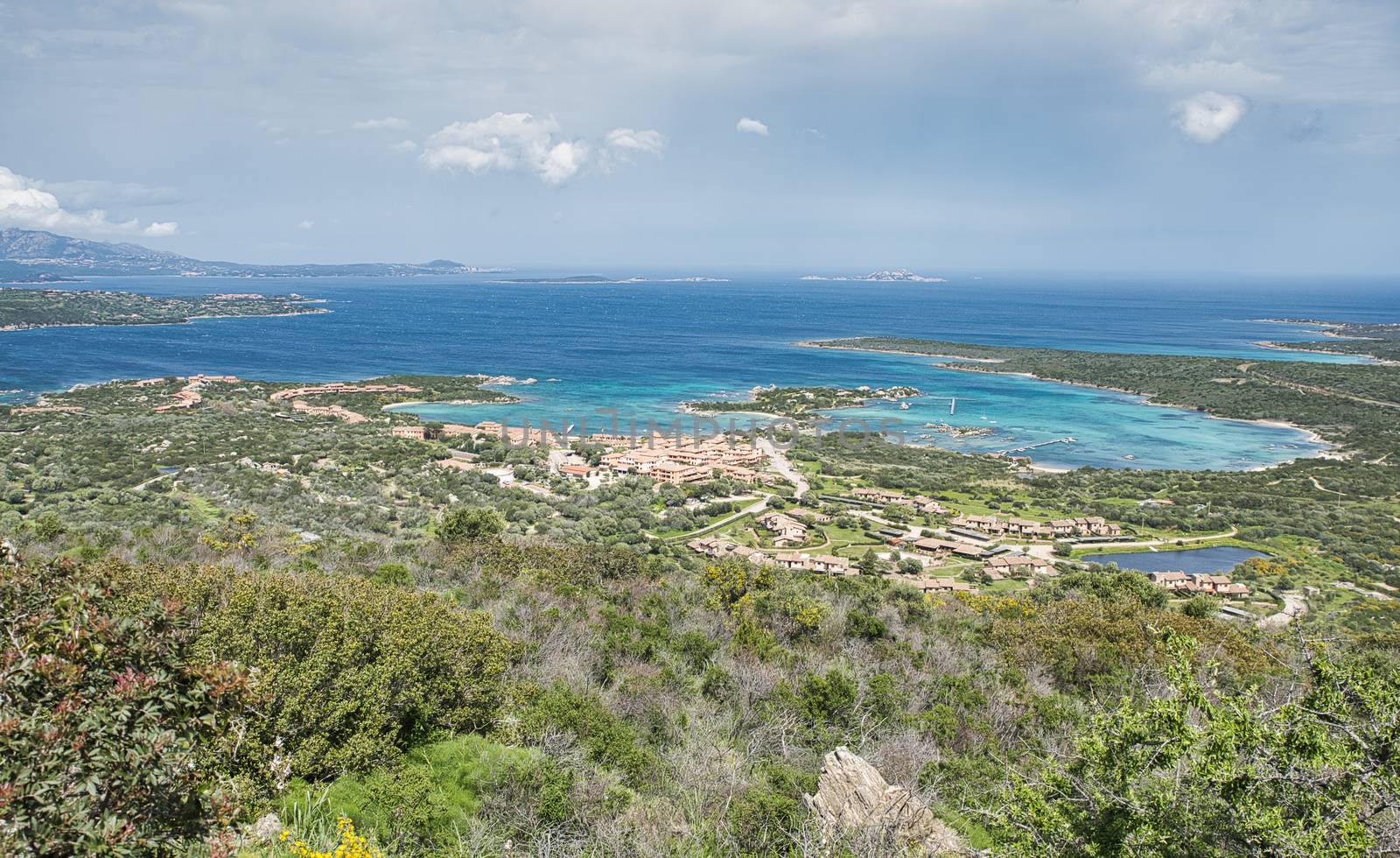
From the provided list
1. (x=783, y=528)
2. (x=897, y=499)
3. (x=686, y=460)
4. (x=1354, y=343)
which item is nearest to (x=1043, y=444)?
(x=897, y=499)

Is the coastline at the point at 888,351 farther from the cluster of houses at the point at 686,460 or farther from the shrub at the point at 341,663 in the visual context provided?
the shrub at the point at 341,663

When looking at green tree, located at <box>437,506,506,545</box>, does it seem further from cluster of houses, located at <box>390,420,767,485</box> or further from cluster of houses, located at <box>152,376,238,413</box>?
cluster of houses, located at <box>152,376,238,413</box>

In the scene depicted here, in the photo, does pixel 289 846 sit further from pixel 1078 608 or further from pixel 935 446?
pixel 935 446

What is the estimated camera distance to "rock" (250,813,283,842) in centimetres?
603

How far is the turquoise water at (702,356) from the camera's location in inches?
2076

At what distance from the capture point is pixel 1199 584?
2431 cm

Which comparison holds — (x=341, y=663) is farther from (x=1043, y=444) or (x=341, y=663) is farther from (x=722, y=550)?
(x=1043, y=444)

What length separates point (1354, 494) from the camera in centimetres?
3834

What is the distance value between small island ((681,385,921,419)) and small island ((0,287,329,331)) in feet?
279

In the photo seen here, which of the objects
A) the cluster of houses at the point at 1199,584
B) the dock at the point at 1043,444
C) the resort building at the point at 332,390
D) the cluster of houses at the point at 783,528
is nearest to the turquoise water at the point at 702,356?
the dock at the point at 1043,444

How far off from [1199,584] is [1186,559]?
5142 mm

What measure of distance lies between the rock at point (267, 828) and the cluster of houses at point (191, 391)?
160ft

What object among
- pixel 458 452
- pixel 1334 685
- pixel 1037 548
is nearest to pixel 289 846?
pixel 1334 685

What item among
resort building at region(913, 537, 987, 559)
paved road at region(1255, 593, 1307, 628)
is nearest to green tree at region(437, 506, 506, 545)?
resort building at region(913, 537, 987, 559)
